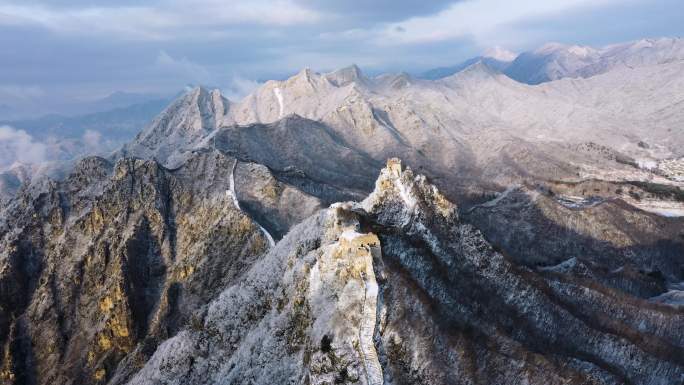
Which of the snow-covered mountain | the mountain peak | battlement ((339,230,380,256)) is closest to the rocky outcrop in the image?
the snow-covered mountain

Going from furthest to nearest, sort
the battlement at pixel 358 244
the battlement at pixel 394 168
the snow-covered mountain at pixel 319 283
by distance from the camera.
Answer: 1. the battlement at pixel 394 168
2. the battlement at pixel 358 244
3. the snow-covered mountain at pixel 319 283

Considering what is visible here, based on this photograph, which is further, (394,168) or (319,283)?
(394,168)

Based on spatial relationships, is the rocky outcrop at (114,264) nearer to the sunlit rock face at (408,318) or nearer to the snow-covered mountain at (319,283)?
the snow-covered mountain at (319,283)

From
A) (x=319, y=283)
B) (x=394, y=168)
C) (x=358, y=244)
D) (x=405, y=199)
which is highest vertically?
(x=358, y=244)

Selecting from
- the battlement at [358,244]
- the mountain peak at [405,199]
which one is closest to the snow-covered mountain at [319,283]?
the battlement at [358,244]

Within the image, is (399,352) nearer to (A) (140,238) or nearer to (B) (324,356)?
(B) (324,356)

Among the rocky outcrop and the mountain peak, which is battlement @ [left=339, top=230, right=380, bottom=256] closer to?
the mountain peak

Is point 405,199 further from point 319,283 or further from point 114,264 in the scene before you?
point 114,264

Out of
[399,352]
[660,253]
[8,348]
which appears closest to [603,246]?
[660,253]

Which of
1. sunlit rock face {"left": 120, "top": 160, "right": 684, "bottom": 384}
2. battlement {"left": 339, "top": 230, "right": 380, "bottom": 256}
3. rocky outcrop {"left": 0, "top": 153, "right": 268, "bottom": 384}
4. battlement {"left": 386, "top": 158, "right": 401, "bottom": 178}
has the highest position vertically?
battlement {"left": 339, "top": 230, "right": 380, "bottom": 256}

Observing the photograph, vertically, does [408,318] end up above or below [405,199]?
above

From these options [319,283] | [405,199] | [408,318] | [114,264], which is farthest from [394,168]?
[114,264]
